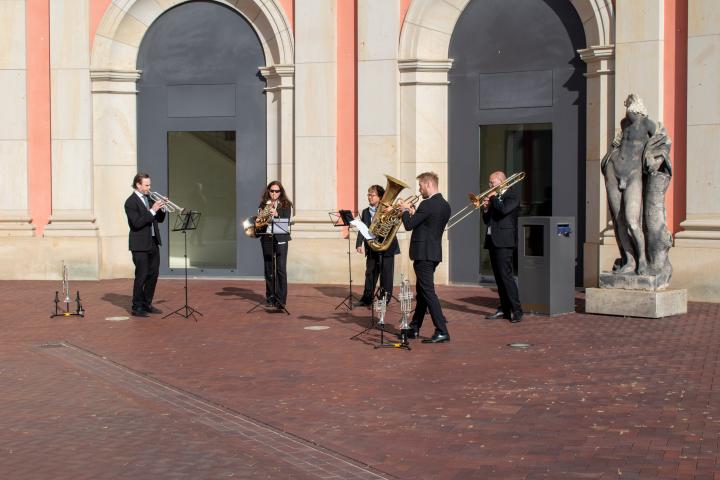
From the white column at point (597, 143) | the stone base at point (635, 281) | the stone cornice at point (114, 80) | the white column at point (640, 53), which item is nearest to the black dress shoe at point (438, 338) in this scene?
the stone base at point (635, 281)

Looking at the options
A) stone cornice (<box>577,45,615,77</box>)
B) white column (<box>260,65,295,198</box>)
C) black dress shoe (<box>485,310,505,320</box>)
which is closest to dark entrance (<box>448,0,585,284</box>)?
stone cornice (<box>577,45,615,77</box>)

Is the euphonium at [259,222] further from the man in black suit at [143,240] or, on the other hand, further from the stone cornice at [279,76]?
the stone cornice at [279,76]

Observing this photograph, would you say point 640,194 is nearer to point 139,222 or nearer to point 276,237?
point 276,237

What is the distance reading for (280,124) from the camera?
20.4 meters

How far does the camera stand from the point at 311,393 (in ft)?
31.9

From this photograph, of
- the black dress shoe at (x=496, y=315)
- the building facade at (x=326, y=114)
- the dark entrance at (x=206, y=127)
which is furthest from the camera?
the dark entrance at (x=206, y=127)

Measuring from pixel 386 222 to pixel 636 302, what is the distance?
11.9ft

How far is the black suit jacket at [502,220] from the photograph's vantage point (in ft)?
47.9

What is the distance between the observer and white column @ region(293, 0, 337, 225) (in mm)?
19641

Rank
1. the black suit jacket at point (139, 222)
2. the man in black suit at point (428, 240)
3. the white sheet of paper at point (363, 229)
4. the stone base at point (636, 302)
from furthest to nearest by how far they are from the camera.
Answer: the black suit jacket at point (139, 222) → the stone base at point (636, 302) → the white sheet of paper at point (363, 229) → the man in black suit at point (428, 240)

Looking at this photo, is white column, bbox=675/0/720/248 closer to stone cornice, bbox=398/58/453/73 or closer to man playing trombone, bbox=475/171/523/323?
man playing trombone, bbox=475/171/523/323

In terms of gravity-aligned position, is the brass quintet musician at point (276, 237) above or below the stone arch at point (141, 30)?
below

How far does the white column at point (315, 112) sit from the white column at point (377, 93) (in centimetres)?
52

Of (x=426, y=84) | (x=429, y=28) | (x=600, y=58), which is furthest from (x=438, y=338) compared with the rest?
(x=429, y=28)
